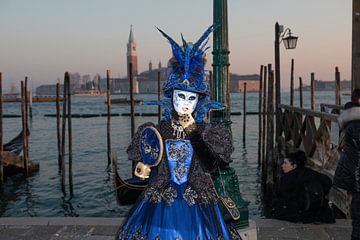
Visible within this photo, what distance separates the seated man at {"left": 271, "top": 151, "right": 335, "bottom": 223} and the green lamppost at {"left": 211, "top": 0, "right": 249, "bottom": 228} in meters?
1.21

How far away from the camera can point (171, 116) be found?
8.64 feet

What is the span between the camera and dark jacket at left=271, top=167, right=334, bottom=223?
4215 millimetres

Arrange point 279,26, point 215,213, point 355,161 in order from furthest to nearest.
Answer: point 279,26 → point 355,161 → point 215,213

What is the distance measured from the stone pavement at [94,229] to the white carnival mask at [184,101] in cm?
178

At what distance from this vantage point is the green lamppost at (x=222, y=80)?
10.4ft

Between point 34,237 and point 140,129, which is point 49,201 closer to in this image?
point 34,237

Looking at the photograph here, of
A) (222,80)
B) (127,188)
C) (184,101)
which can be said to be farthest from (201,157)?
(222,80)

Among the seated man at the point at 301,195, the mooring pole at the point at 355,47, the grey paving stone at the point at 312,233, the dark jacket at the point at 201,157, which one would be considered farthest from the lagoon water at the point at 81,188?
the dark jacket at the point at 201,157

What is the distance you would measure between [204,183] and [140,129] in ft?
1.67

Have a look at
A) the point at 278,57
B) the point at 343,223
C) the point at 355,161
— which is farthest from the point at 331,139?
the point at 278,57

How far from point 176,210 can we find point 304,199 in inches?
94.6

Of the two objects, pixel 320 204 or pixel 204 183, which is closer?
pixel 204 183

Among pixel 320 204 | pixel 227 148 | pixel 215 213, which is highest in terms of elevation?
pixel 227 148

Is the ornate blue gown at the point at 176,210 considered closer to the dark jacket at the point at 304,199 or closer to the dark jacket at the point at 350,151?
the dark jacket at the point at 350,151
